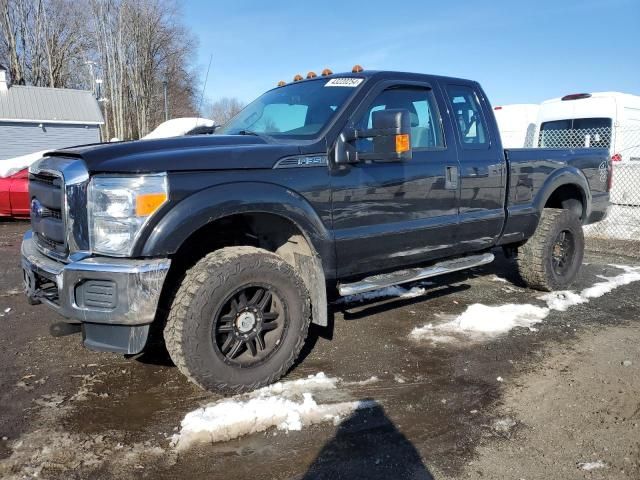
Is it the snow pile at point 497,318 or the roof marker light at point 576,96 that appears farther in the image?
the roof marker light at point 576,96

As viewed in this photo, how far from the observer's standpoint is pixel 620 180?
30.9 ft

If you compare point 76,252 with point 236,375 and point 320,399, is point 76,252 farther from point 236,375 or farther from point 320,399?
point 320,399

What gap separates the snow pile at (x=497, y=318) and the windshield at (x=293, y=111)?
1.91 meters

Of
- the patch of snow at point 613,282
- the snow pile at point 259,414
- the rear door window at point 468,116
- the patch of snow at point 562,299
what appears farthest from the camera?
the patch of snow at point 613,282

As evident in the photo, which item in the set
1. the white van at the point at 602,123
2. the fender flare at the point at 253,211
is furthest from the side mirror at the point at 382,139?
the white van at the point at 602,123

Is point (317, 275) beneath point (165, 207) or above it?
beneath

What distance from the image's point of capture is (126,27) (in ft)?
123

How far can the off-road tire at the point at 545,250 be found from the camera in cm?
534

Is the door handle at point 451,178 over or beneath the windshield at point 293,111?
beneath

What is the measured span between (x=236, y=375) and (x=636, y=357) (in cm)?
292

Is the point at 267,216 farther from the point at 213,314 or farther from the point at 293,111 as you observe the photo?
the point at 293,111

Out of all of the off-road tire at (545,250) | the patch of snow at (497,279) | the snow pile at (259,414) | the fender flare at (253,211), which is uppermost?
the fender flare at (253,211)

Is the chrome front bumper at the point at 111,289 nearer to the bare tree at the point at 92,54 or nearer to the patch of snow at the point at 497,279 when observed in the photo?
the patch of snow at the point at 497,279

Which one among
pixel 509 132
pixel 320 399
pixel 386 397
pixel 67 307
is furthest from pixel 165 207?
pixel 509 132
